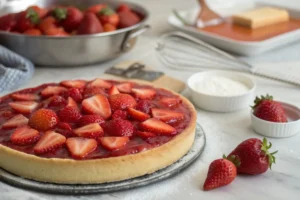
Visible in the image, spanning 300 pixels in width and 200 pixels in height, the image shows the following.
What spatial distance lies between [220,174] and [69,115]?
0.38 meters

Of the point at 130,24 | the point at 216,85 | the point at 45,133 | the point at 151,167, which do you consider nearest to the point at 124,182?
the point at 151,167

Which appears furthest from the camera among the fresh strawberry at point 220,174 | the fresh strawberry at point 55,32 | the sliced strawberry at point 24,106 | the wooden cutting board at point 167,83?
the fresh strawberry at point 55,32

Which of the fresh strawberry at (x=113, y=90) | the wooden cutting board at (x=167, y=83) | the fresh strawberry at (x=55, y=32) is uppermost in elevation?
the fresh strawberry at (x=55, y=32)

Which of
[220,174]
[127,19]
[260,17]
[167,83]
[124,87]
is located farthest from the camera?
[260,17]

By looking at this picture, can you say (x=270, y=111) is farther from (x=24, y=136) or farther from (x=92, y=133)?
(x=24, y=136)

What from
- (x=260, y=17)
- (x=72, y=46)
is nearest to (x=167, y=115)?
(x=72, y=46)

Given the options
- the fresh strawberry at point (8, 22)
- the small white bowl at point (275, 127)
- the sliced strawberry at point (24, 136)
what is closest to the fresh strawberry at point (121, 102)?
the sliced strawberry at point (24, 136)

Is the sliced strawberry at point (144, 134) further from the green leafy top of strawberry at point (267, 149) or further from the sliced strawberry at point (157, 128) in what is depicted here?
the green leafy top of strawberry at point (267, 149)

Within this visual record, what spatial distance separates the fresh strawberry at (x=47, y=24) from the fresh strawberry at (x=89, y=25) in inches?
3.6

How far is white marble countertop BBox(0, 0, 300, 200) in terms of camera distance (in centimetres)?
117

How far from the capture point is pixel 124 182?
1188mm

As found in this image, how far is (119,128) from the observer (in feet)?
4.04

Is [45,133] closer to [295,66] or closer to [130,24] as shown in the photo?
[130,24]

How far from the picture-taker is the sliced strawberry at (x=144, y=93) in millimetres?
1449
